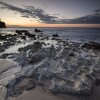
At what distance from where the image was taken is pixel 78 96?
292 cm

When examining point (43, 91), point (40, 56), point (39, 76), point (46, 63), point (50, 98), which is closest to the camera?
point (50, 98)

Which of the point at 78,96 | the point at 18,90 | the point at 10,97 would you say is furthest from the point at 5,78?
→ the point at 78,96

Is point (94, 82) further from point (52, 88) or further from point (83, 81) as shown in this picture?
point (52, 88)

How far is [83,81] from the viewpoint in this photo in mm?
3279

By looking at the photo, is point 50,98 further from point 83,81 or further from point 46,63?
point 46,63

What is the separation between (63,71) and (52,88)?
1.00 metres

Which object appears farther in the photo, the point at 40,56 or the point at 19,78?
the point at 40,56

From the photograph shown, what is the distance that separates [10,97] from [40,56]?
2.82m

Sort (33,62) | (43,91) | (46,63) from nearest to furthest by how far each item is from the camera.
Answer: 1. (43,91)
2. (46,63)
3. (33,62)

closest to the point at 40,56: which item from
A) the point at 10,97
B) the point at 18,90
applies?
the point at 18,90

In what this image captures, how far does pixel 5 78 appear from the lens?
379 centimetres

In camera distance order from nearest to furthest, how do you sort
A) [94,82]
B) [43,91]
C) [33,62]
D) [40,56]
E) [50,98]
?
[50,98]
[43,91]
[94,82]
[33,62]
[40,56]

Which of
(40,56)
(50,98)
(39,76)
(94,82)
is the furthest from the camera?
(40,56)

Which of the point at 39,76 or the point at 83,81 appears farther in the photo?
the point at 39,76
